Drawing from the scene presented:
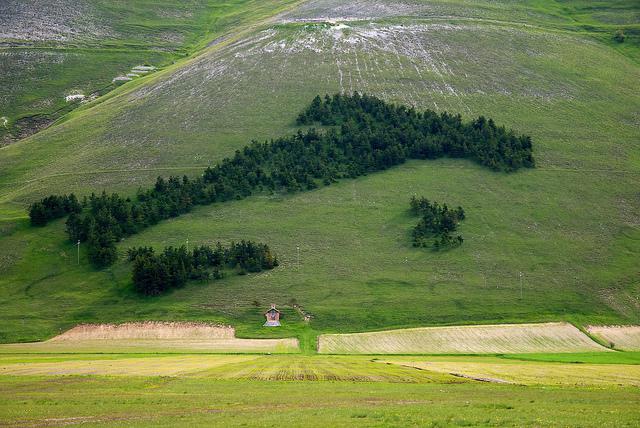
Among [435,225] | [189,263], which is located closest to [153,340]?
[189,263]

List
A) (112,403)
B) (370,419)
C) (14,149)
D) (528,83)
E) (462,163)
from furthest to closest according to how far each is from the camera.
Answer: (528,83) → (14,149) → (462,163) → (112,403) → (370,419)

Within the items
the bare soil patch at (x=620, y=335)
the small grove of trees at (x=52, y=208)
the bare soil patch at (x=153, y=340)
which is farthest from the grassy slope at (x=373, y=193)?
the small grove of trees at (x=52, y=208)

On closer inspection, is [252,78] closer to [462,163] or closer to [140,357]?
[462,163]

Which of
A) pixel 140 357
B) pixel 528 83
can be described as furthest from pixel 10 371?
pixel 528 83

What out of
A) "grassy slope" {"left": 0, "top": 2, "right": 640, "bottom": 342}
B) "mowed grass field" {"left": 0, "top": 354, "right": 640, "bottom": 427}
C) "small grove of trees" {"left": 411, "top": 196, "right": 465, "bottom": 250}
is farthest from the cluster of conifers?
"mowed grass field" {"left": 0, "top": 354, "right": 640, "bottom": 427}

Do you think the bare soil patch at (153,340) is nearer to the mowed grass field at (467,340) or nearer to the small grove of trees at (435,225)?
the mowed grass field at (467,340)

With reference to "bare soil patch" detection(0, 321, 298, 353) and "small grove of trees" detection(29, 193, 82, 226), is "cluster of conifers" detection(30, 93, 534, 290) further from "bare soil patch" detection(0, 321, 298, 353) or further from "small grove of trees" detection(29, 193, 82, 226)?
"bare soil patch" detection(0, 321, 298, 353)

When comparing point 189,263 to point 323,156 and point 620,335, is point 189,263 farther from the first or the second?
point 620,335

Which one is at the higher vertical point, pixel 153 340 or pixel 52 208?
pixel 52 208
